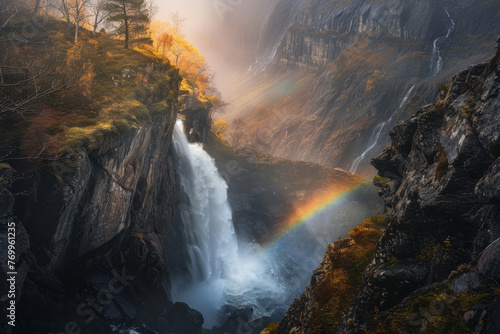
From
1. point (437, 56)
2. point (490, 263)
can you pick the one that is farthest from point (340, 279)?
point (437, 56)

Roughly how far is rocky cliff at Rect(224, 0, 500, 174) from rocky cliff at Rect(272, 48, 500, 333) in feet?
211

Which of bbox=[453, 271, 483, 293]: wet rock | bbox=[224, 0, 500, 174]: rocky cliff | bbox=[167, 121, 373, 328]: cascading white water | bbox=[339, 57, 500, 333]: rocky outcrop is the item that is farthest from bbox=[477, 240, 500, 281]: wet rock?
bbox=[224, 0, 500, 174]: rocky cliff

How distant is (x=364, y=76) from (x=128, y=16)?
86.3 m

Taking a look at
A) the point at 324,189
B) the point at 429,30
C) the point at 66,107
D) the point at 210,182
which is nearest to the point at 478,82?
the point at 66,107

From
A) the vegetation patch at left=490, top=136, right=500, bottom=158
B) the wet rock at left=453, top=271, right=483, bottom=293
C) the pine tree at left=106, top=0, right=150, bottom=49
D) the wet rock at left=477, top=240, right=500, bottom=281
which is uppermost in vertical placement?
the pine tree at left=106, top=0, right=150, bottom=49

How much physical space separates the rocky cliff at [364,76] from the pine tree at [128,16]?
59206mm

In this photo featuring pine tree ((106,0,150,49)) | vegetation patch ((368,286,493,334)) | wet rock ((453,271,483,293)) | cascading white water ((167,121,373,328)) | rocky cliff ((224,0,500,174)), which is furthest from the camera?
rocky cliff ((224,0,500,174))

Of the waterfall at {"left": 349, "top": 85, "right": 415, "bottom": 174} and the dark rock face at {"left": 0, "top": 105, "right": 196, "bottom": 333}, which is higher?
the waterfall at {"left": 349, "top": 85, "right": 415, "bottom": 174}

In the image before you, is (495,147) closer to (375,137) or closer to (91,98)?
(91,98)

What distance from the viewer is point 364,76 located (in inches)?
3693

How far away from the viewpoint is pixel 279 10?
594 ft

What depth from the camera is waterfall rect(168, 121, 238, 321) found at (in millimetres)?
→ 29938

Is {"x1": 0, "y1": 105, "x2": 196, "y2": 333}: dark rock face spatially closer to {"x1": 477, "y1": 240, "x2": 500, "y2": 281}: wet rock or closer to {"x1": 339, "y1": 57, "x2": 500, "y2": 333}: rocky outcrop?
{"x1": 339, "y1": 57, "x2": 500, "y2": 333}: rocky outcrop

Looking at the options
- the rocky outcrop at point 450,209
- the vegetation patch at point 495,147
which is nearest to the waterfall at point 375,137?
the rocky outcrop at point 450,209
